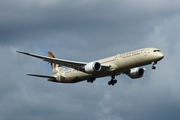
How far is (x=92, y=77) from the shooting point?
9206 cm

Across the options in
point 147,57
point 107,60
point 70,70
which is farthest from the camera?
point 70,70

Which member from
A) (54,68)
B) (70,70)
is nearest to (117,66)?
(70,70)

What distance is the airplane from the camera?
8619 centimetres

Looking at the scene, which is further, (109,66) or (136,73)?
(136,73)

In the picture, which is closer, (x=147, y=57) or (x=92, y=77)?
(x=147, y=57)

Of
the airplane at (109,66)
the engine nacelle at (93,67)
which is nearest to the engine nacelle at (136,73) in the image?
the airplane at (109,66)

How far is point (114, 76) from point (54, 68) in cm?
1562

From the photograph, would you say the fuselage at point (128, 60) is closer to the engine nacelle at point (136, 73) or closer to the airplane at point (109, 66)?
the airplane at point (109, 66)

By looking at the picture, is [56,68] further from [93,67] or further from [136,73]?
[93,67]

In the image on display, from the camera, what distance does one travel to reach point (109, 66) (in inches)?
3536

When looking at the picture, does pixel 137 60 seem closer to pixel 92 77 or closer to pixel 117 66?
pixel 117 66

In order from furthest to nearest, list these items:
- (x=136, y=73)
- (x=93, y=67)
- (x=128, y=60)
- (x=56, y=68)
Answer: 1. (x=56, y=68)
2. (x=136, y=73)
3. (x=93, y=67)
4. (x=128, y=60)

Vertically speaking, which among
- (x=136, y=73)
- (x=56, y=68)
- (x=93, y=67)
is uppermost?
(x=56, y=68)

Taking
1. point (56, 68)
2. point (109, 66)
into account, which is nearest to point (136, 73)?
point (109, 66)
